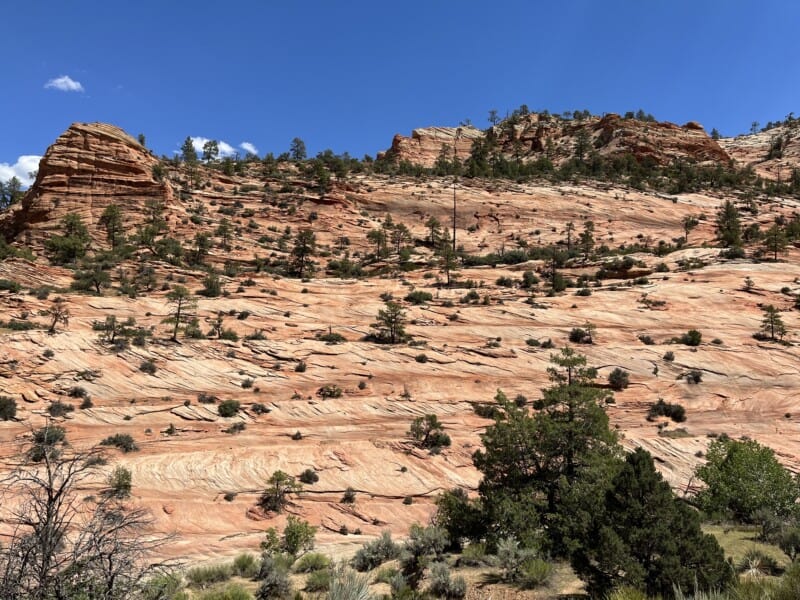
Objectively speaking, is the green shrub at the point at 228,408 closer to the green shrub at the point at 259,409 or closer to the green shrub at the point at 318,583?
the green shrub at the point at 259,409

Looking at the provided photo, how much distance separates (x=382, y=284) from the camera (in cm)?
4088

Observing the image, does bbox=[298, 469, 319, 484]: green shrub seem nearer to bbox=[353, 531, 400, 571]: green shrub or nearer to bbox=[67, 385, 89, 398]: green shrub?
bbox=[353, 531, 400, 571]: green shrub

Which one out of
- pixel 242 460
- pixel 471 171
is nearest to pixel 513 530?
pixel 242 460

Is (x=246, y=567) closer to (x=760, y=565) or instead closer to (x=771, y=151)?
(x=760, y=565)

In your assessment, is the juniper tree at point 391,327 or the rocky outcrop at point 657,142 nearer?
the juniper tree at point 391,327

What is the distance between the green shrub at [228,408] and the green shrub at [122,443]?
4.00 meters

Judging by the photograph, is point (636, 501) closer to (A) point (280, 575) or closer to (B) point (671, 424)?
(A) point (280, 575)

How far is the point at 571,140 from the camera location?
306 ft

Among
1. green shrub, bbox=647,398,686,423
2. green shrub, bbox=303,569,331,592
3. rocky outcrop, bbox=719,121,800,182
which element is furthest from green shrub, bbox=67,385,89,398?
rocky outcrop, bbox=719,121,800,182

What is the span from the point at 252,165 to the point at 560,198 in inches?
1949

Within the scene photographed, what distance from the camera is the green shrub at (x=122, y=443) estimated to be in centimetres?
1823

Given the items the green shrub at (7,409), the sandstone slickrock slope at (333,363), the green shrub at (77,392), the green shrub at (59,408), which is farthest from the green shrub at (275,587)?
the green shrub at (77,392)

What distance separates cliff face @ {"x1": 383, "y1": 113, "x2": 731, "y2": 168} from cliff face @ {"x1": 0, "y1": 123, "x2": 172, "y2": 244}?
178ft

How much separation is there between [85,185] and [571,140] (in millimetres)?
86003
